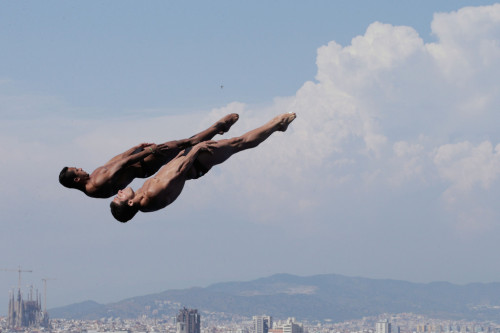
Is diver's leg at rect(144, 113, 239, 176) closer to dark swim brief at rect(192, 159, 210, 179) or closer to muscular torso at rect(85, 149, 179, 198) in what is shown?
muscular torso at rect(85, 149, 179, 198)

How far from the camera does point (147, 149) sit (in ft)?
39.0

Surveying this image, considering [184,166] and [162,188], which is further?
[184,166]

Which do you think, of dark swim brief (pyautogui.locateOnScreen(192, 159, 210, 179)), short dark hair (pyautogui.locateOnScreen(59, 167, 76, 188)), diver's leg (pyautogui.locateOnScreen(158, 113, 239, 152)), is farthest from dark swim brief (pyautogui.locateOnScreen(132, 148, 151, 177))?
short dark hair (pyautogui.locateOnScreen(59, 167, 76, 188))

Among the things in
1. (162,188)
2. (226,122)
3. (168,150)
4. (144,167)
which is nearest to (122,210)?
(162,188)

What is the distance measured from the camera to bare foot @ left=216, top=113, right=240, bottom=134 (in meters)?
12.6

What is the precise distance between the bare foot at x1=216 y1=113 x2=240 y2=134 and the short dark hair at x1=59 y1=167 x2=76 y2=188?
205cm

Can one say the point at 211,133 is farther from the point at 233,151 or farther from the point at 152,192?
the point at 152,192

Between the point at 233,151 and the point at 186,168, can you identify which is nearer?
the point at 186,168

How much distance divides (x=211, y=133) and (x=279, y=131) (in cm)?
85

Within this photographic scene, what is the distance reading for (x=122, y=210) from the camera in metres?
10.9

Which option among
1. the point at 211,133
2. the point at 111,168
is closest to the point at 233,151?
the point at 211,133

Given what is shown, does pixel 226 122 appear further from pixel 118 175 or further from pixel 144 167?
pixel 118 175

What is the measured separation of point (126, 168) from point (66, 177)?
730 mm

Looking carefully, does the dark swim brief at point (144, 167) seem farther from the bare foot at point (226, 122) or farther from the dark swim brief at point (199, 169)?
the bare foot at point (226, 122)
